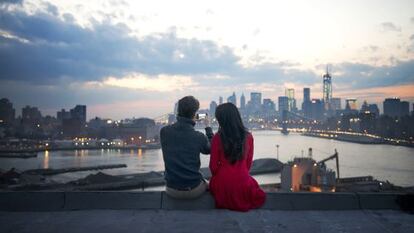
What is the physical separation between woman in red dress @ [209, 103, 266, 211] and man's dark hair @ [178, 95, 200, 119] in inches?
4.5

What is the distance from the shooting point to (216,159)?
5.38ft

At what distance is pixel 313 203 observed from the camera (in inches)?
70.9

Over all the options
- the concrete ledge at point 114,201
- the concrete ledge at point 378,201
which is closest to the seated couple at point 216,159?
the concrete ledge at point 114,201

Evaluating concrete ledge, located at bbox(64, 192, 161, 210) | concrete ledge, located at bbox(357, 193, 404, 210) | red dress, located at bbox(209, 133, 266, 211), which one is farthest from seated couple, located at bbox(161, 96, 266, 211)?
concrete ledge, located at bbox(357, 193, 404, 210)

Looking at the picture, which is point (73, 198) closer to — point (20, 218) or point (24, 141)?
point (20, 218)

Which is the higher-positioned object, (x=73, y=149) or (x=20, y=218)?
(x=20, y=218)

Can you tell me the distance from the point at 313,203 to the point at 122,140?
52537 millimetres

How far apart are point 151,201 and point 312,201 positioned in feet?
2.64

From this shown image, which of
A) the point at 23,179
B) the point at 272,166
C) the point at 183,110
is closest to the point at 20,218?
the point at 183,110

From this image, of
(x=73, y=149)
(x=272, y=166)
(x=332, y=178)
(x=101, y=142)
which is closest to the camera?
(x=332, y=178)

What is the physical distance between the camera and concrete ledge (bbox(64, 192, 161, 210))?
1.77 metres

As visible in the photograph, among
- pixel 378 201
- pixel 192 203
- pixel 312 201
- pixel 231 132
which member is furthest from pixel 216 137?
pixel 378 201

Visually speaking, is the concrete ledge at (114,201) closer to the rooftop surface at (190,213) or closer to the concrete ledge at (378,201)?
the rooftop surface at (190,213)

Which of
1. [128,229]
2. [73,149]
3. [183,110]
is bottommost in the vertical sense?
[73,149]
